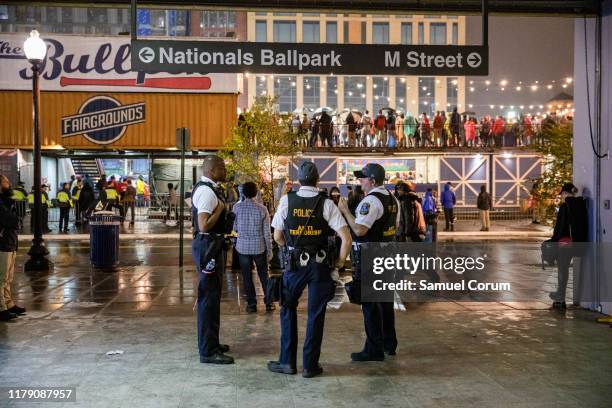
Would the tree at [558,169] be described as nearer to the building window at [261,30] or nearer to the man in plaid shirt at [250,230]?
the man in plaid shirt at [250,230]

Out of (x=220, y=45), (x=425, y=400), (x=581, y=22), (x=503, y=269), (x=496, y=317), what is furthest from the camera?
(x=503, y=269)

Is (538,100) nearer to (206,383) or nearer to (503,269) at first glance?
(503,269)

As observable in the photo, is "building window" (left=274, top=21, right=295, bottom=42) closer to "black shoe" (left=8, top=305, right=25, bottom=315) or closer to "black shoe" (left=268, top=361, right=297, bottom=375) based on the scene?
"black shoe" (left=8, top=305, right=25, bottom=315)

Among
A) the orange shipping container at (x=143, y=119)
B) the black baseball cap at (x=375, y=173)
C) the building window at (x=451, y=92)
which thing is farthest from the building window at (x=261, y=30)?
the black baseball cap at (x=375, y=173)

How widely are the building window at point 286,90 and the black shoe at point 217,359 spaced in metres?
68.5

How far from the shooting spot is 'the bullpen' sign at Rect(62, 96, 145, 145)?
27.2m

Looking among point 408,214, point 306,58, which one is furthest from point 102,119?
point 306,58

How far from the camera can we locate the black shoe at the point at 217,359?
21.0 ft

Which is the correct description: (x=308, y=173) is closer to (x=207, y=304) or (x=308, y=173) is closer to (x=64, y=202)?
(x=207, y=304)

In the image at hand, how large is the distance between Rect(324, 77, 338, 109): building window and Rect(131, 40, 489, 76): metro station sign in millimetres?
67753

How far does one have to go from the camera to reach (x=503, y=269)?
45.5ft

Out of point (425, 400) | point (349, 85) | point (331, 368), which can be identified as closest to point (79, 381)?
point (331, 368)

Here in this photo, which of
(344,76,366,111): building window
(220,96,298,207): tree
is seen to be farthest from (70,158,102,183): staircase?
(344,76,366,111): building window

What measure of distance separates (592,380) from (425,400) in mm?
1689
